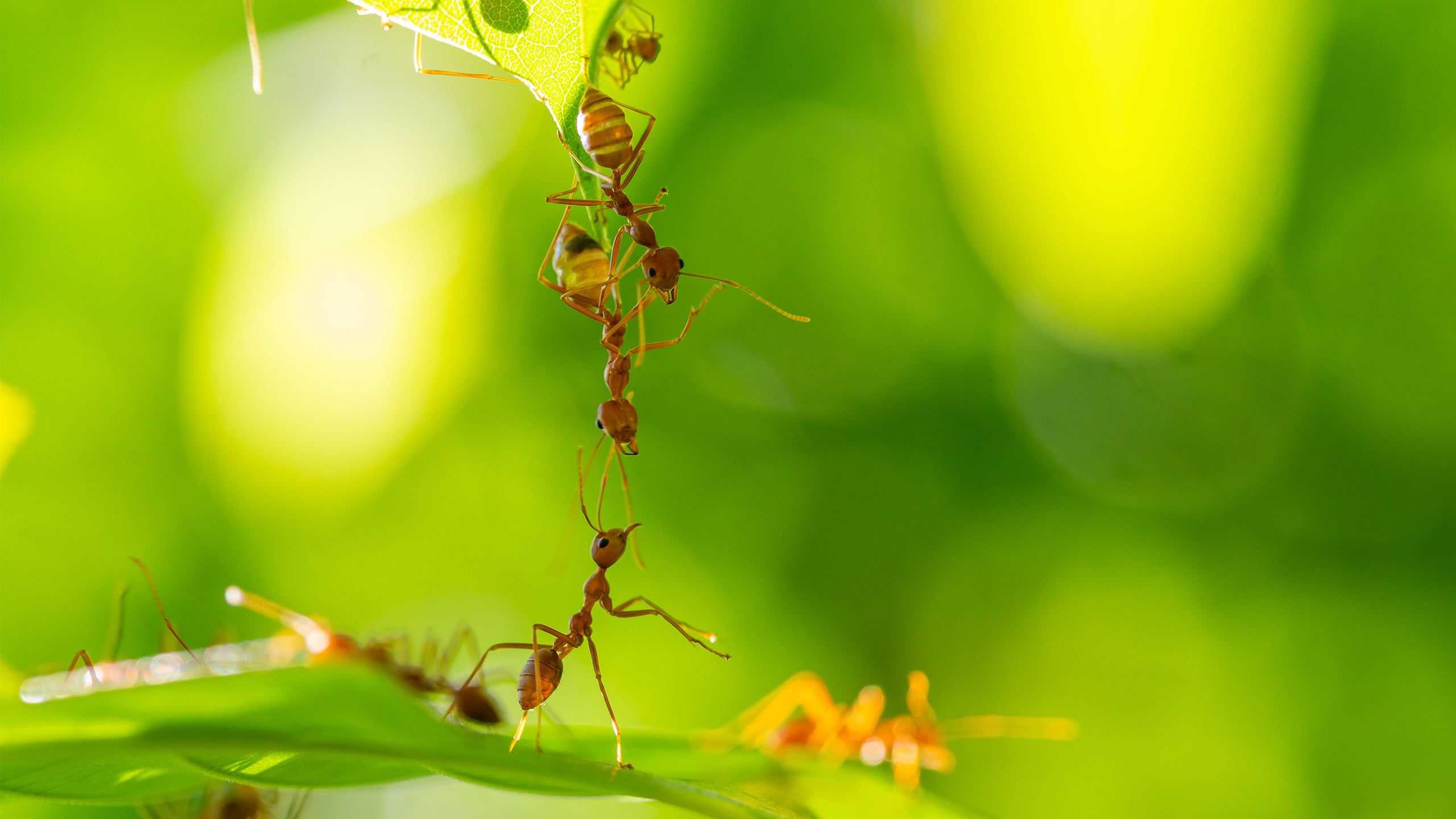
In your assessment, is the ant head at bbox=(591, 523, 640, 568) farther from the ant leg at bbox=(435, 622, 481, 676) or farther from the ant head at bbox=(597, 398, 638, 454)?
the ant leg at bbox=(435, 622, 481, 676)

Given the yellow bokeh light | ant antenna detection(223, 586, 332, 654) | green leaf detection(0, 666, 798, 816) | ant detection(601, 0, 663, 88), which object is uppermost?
the yellow bokeh light

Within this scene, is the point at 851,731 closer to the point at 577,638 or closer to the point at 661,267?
the point at 577,638

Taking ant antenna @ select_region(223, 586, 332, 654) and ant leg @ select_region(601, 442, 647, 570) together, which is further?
ant antenna @ select_region(223, 586, 332, 654)

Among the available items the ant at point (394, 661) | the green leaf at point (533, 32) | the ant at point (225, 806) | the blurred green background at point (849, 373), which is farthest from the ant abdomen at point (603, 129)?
the blurred green background at point (849, 373)

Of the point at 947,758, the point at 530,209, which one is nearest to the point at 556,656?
the point at 947,758

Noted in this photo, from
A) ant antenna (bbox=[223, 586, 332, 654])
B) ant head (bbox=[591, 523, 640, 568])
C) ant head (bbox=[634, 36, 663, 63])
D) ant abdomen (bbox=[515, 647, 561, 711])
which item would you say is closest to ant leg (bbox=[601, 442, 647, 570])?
ant head (bbox=[591, 523, 640, 568])

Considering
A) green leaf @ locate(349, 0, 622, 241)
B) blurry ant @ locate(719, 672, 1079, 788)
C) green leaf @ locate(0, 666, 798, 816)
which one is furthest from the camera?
blurry ant @ locate(719, 672, 1079, 788)
